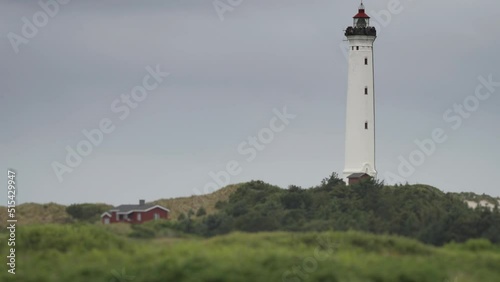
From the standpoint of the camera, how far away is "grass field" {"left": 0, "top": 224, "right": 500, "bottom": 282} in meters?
45.0

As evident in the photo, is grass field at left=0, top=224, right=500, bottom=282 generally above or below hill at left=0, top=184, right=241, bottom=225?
below

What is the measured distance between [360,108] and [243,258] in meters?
23.5

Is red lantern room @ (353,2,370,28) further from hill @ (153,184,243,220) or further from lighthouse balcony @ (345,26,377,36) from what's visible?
hill @ (153,184,243,220)

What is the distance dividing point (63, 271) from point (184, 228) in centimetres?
1443

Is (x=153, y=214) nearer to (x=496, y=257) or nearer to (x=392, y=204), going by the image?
(x=392, y=204)

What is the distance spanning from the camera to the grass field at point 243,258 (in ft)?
148

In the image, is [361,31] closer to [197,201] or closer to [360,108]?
[360,108]

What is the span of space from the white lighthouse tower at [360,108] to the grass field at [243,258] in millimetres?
15707

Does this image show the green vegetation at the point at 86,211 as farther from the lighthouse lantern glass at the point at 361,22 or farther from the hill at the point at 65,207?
the lighthouse lantern glass at the point at 361,22

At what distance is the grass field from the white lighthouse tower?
15.7m

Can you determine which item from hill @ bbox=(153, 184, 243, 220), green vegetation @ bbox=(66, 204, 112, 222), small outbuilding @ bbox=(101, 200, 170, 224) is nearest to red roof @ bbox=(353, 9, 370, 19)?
hill @ bbox=(153, 184, 243, 220)

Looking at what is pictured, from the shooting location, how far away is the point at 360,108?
6950 cm

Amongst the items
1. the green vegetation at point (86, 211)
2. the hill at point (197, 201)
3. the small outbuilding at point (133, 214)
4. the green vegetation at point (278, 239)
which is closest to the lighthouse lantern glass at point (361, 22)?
the green vegetation at point (278, 239)

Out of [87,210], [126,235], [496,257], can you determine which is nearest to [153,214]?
[87,210]
